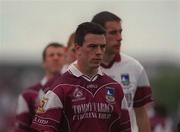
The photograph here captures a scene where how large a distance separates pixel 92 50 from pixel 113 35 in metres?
1.13

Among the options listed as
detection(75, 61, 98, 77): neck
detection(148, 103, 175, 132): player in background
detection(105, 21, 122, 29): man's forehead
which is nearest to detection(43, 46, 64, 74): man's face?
detection(105, 21, 122, 29): man's forehead

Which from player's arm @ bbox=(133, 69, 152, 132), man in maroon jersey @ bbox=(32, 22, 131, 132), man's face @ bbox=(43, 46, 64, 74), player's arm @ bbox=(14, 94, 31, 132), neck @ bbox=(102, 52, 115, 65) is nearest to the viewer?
man in maroon jersey @ bbox=(32, 22, 131, 132)

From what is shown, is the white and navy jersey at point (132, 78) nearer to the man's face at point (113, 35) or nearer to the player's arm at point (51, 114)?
the man's face at point (113, 35)

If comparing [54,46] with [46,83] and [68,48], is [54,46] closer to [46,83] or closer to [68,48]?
[46,83]

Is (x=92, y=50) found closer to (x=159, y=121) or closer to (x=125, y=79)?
(x=125, y=79)

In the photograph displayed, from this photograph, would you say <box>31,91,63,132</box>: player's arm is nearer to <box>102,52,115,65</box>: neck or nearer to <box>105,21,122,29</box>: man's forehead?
<box>105,21,122,29</box>: man's forehead

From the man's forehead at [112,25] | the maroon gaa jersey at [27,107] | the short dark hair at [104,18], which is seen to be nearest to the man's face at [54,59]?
the maroon gaa jersey at [27,107]

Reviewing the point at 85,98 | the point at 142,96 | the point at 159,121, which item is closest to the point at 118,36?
the point at 142,96

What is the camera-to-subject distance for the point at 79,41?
11211mm

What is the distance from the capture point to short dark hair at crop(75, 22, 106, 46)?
11133 millimetres

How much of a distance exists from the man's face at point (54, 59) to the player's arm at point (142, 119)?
3430 millimetres

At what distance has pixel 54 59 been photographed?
52.9ft

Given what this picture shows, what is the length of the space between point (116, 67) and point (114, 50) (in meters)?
0.54

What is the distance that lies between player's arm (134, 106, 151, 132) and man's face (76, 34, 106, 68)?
168 centimetres
